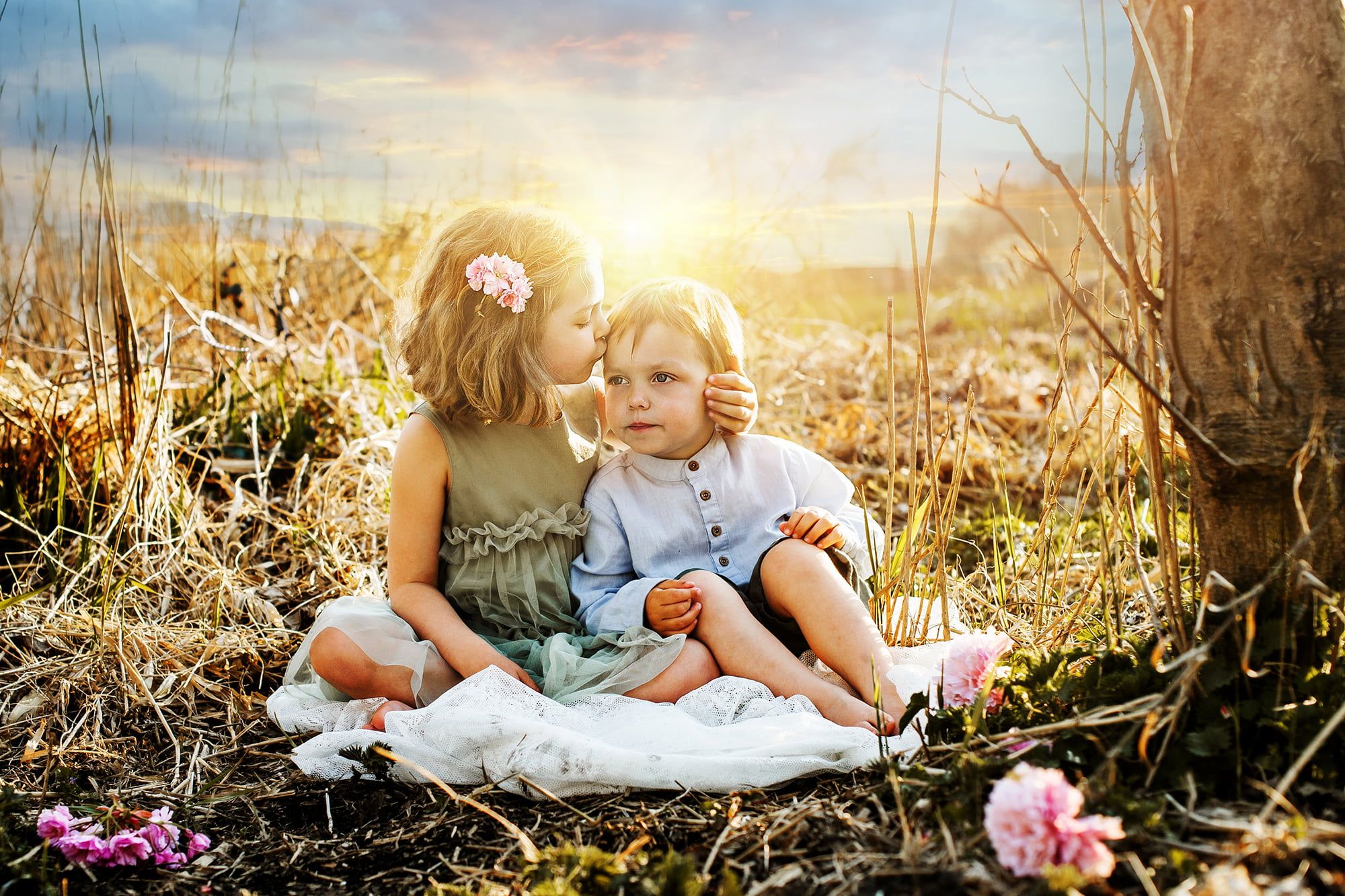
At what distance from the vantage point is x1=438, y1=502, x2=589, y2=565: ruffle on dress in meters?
2.21

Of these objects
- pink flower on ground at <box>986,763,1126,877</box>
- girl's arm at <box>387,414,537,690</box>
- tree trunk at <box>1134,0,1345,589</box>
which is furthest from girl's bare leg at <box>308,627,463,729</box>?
tree trunk at <box>1134,0,1345,589</box>

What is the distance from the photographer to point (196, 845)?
60.7 inches

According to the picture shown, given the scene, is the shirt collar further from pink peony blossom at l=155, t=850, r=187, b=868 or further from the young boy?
pink peony blossom at l=155, t=850, r=187, b=868

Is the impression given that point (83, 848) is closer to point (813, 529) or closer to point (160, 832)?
point (160, 832)

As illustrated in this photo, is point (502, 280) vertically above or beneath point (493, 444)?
above

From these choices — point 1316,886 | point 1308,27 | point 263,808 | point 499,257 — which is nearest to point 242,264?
point 499,257

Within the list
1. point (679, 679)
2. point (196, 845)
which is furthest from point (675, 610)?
point (196, 845)

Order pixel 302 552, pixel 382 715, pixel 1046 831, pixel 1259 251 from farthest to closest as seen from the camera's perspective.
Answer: pixel 302 552
pixel 382 715
pixel 1259 251
pixel 1046 831

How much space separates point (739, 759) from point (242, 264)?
3507mm

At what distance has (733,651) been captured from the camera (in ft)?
6.47

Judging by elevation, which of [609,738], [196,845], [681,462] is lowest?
[196,845]

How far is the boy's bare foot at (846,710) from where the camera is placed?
1798mm

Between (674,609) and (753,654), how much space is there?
0.18 meters

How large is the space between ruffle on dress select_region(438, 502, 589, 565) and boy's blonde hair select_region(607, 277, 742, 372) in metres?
0.42
